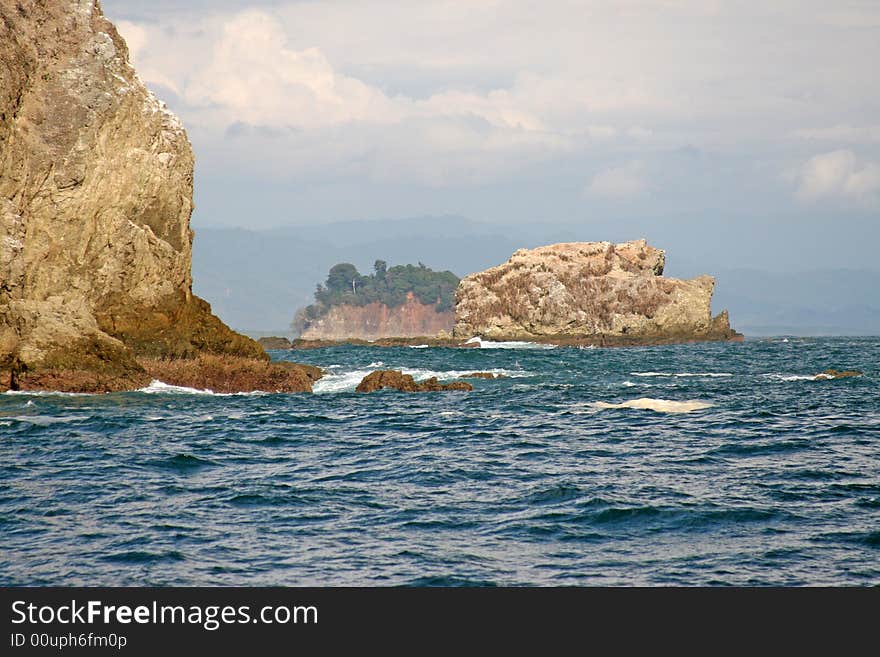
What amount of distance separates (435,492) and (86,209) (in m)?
25.7

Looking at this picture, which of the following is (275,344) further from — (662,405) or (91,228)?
(662,405)

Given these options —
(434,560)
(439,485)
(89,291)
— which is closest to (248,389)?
(89,291)

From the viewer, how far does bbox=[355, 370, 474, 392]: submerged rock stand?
155 feet

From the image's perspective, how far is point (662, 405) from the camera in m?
38.2

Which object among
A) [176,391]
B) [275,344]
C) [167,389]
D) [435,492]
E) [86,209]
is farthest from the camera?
[275,344]

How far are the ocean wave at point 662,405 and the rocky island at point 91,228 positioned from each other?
1455 cm

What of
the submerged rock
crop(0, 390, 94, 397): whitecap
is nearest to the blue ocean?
crop(0, 390, 94, 397): whitecap

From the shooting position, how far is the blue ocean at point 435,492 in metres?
16.4

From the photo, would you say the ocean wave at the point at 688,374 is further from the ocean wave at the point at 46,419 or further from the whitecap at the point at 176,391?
the ocean wave at the point at 46,419

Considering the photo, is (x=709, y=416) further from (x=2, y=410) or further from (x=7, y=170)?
(x=7, y=170)

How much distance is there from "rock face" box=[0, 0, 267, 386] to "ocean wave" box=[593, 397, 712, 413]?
55.2ft

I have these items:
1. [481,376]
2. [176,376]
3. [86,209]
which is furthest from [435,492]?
[481,376]
